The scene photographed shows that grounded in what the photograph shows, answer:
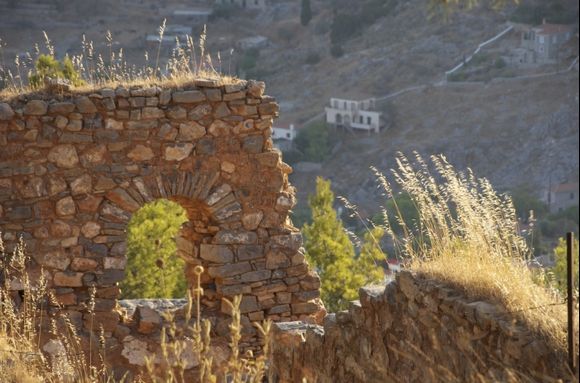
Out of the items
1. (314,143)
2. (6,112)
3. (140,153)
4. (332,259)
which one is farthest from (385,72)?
(6,112)

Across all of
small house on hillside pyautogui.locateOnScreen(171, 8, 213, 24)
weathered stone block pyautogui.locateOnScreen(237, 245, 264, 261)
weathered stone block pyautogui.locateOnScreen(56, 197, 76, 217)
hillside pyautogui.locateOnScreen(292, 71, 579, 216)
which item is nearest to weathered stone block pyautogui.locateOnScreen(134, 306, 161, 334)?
weathered stone block pyautogui.locateOnScreen(237, 245, 264, 261)

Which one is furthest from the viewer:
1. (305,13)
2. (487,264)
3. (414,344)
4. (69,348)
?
(305,13)

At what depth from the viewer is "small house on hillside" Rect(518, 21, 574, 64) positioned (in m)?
65.1

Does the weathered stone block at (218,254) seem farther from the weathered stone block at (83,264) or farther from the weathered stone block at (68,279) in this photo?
the weathered stone block at (68,279)

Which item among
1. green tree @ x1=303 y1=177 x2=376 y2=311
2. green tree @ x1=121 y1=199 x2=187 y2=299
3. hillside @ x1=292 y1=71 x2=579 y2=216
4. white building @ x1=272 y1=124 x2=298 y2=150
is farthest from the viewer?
white building @ x1=272 y1=124 x2=298 y2=150

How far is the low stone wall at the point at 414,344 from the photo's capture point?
401cm

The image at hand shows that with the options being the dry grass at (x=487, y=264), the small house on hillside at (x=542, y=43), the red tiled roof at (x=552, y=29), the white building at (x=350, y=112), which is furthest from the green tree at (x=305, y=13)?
the dry grass at (x=487, y=264)

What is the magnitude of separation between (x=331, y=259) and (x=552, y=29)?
5322cm

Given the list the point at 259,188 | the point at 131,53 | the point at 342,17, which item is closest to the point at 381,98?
the point at 342,17

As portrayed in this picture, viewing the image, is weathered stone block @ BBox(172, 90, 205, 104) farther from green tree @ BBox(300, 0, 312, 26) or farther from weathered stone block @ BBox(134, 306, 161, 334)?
green tree @ BBox(300, 0, 312, 26)

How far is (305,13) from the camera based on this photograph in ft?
247

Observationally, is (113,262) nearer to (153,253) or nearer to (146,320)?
(146,320)

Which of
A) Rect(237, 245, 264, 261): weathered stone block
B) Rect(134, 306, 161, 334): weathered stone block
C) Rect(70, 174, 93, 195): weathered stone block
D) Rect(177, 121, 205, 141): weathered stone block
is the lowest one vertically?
Rect(134, 306, 161, 334): weathered stone block

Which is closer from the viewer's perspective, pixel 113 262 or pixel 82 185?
pixel 82 185
